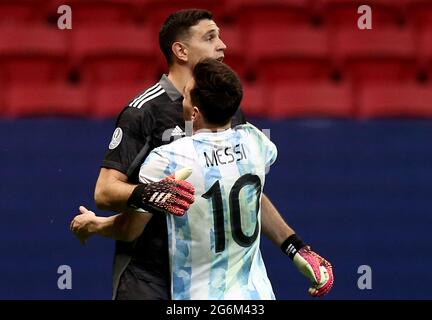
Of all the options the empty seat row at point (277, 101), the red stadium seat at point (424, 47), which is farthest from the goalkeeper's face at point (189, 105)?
the red stadium seat at point (424, 47)

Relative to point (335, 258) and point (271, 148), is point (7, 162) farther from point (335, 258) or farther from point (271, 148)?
point (271, 148)

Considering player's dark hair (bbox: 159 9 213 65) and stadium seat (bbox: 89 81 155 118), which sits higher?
player's dark hair (bbox: 159 9 213 65)

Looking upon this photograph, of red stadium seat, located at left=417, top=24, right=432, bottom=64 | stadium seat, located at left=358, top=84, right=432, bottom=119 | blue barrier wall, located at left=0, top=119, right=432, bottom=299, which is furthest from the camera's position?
red stadium seat, located at left=417, top=24, right=432, bottom=64

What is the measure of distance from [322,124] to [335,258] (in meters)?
0.65

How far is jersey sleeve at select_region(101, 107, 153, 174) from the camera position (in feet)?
12.4

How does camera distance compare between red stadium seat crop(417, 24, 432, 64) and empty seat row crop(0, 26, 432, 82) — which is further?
red stadium seat crop(417, 24, 432, 64)

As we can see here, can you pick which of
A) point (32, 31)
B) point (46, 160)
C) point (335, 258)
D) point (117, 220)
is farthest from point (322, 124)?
point (117, 220)

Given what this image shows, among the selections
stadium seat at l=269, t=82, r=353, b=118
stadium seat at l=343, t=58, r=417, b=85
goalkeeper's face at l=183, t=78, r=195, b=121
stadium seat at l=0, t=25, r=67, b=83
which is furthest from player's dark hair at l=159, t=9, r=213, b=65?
stadium seat at l=343, t=58, r=417, b=85

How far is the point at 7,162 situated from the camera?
5547 millimetres

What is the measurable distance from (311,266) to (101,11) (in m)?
3.21

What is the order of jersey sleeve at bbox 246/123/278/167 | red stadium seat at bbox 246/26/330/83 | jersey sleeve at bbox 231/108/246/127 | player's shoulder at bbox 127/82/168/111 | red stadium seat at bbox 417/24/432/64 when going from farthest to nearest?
red stadium seat at bbox 417/24/432/64
red stadium seat at bbox 246/26/330/83
jersey sleeve at bbox 231/108/246/127
player's shoulder at bbox 127/82/168/111
jersey sleeve at bbox 246/123/278/167

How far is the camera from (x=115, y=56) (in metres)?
6.34

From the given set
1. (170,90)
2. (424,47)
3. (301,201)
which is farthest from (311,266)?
(424,47)

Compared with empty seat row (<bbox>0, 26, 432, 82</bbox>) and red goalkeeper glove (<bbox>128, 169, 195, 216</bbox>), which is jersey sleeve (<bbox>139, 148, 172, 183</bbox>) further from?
empty seat row (<bbox>0, 26, 432, 82</bbox>)
